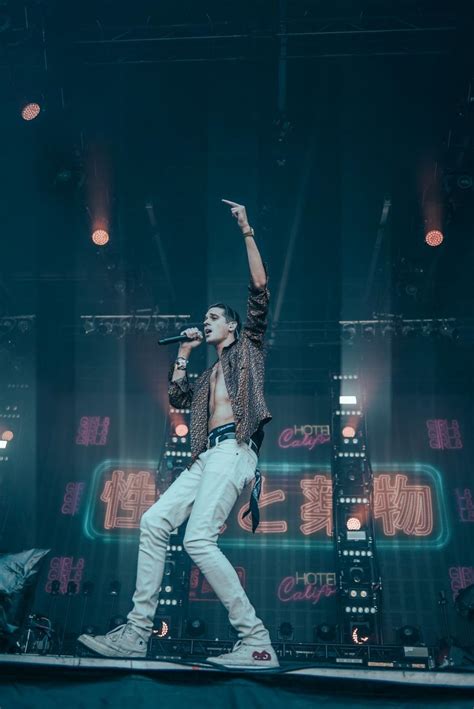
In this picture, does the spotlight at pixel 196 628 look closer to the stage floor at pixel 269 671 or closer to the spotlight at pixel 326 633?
the spotlight at pixel 326 633

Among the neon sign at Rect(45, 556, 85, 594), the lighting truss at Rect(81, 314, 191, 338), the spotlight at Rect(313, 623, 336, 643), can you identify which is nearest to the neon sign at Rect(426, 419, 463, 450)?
the spotlight at Rect(313, 623, 336, 643)

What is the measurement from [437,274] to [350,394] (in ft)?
7.86

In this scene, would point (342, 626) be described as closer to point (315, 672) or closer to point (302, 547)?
point (302, 547)

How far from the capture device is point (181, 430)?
1009 cm

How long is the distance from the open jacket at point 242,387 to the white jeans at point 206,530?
0.15 metres

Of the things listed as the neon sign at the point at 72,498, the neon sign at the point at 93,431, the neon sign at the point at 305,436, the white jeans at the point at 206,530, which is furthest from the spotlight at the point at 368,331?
the white jeans at the point at 206,530

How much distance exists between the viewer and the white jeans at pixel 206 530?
10.8 ft

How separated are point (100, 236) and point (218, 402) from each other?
5892 mm

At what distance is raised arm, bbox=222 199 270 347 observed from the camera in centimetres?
387

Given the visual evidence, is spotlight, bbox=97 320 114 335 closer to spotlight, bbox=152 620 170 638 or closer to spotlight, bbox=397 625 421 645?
spotlight, bbox=152 620 170 638

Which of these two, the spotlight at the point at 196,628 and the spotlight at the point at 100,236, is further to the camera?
the spotlight at the point at 100,236

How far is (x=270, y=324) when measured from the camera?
11.0 meters

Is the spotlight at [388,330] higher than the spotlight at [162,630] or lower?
higher

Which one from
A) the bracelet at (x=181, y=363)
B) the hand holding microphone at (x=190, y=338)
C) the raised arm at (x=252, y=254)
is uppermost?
the raised arm at (x=252, y=254)
